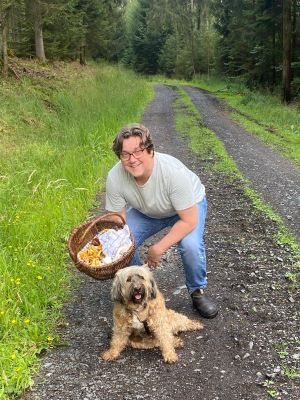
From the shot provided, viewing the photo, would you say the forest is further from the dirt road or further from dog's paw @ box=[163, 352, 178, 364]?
dog's paw @ box=[163, 352, 178, 364]

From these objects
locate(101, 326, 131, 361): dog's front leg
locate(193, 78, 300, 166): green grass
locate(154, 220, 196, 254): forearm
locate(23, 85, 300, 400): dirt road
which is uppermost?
locate(154, 220, 196, 254): forearm

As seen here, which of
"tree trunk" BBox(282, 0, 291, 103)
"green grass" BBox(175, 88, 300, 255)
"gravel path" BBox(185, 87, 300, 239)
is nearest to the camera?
"green grass" BBox(175, 88, 300, 255)

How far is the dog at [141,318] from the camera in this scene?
11.7 ft

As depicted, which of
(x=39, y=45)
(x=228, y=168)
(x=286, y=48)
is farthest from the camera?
(x=39, y=45)

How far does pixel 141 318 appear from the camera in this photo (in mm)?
3787

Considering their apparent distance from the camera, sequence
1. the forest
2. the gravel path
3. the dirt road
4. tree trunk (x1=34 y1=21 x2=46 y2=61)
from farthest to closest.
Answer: tree trunk (x1=34 y1=21 x2=46 y2=61) → the forest → the gravel path → the dirt road

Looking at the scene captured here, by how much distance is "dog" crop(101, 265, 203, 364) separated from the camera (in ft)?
11.7

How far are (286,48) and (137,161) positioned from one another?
1848 cm

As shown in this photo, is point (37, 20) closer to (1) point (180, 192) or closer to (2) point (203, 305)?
(1) point (180, 192)

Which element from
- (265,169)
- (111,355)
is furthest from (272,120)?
(111,355)

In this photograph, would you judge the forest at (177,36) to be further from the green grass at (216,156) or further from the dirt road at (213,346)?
the dirt road at (213,346)

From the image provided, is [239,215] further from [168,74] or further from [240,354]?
[168,74]

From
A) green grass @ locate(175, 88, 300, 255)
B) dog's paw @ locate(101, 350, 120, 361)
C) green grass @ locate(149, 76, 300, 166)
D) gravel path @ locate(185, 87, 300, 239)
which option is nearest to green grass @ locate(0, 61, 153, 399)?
dog's paw @ locate(101, 350, 120, 361)

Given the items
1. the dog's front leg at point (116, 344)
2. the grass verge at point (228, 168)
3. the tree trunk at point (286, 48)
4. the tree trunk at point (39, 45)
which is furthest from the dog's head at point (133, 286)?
the tree trunk at point (39, 45)
